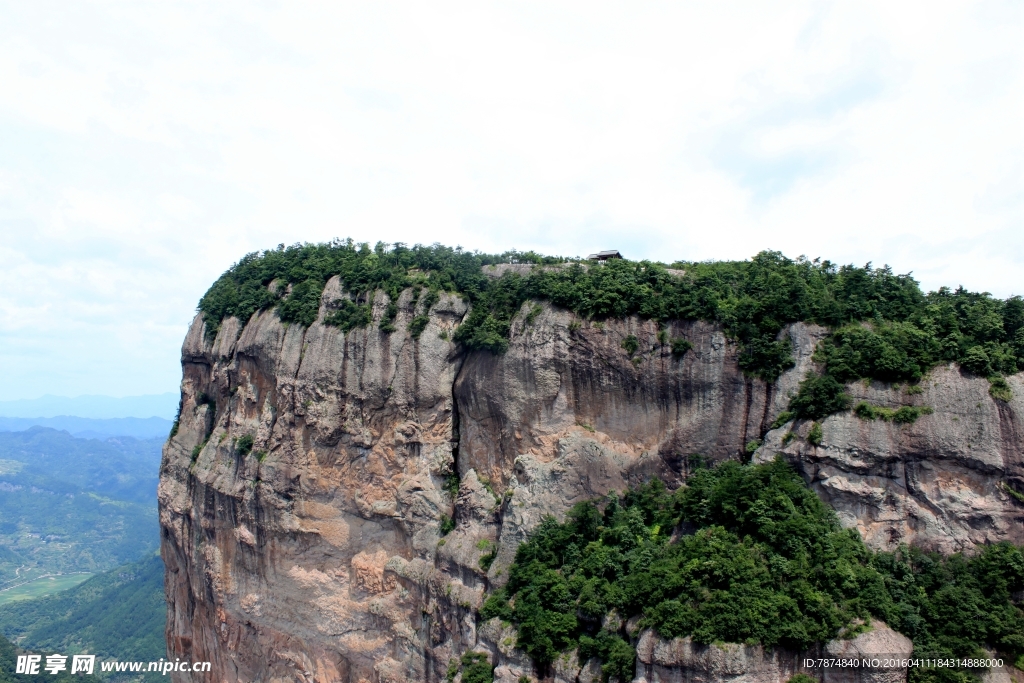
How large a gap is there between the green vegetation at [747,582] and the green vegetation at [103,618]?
61420 mm

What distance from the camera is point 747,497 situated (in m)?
17.8

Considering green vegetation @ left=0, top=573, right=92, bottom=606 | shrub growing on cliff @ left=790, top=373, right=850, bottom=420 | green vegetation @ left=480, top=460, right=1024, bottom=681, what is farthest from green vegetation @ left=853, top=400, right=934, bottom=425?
green vegetation @ left=0, top=573, right=92, bottom=606

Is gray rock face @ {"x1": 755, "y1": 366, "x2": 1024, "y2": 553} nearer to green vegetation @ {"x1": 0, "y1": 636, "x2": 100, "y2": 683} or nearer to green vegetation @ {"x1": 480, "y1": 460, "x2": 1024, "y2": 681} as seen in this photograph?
green vegetation @ {"x1": 480, "y1": 460, "x2": 1024, "y2": 681}

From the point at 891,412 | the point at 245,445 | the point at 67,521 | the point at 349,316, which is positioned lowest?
the point at 67,521

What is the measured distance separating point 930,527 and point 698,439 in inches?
254

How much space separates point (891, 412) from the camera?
707 inches

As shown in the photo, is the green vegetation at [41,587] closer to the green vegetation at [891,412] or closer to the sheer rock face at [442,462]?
the sheer rock face at [442,462]

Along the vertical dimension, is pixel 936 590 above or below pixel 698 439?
below

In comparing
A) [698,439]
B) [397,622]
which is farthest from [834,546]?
[397,622]

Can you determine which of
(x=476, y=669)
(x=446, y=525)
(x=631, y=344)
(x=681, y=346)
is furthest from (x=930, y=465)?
(x=446, y=525)

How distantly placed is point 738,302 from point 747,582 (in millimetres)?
8766

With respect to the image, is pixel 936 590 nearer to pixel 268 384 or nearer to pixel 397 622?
pixel 397 622

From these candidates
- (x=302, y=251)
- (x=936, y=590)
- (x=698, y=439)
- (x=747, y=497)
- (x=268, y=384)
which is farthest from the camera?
(x=302, y=251)

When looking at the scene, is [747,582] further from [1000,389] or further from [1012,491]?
[1000,389]
